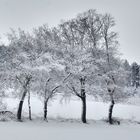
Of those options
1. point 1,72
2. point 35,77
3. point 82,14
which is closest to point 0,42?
point 1,72

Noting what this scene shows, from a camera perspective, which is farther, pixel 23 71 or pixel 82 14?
pixel 82 14

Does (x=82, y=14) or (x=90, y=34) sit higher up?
(x=82, y=14)

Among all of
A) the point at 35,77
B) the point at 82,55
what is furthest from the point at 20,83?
the point at 82,55

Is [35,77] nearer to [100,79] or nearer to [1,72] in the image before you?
[1,72]

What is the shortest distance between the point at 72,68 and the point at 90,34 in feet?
18.1

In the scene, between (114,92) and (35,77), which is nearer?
(35,77)

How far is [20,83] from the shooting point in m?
27.5

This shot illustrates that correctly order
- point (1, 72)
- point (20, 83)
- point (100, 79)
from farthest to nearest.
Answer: point (100, 79), point (20, 83), point (1, 72)

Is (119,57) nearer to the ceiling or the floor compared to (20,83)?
nearer to the ceiling

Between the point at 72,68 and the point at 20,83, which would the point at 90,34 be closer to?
the point at 72,68

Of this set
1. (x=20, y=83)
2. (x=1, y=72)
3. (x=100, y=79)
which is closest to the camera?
(x=1, y=72)

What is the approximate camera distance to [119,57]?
101 ft

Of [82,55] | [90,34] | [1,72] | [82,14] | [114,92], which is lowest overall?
[114,92]

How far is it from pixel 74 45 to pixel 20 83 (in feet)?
26.4
